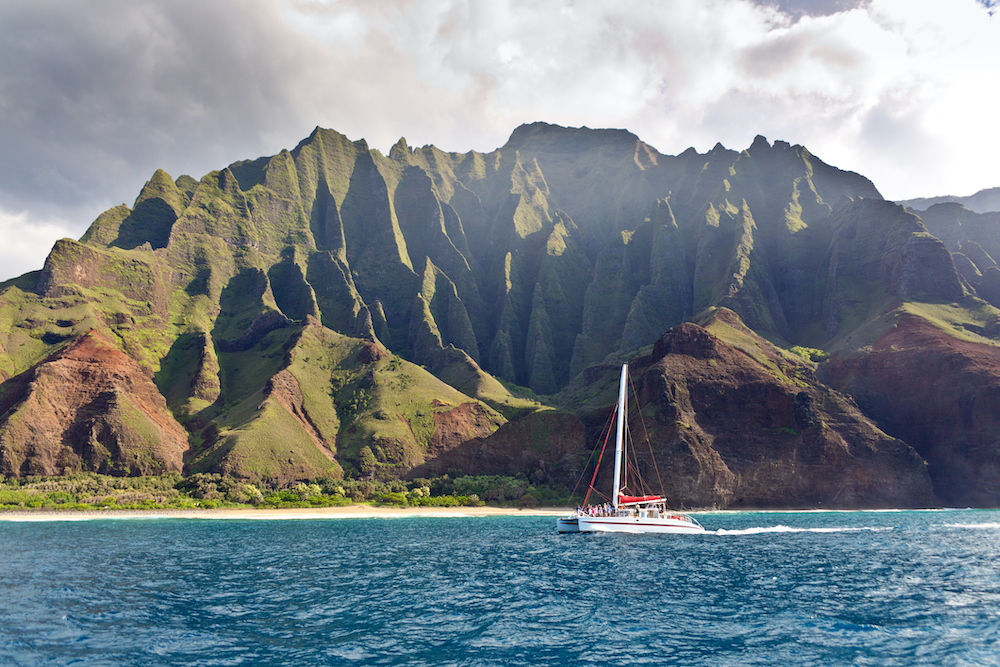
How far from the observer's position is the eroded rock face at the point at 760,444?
141625mm

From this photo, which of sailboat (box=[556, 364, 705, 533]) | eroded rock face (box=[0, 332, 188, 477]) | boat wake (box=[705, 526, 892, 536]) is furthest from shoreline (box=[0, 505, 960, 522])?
sailboat (box=[556, 364, 705, 533])

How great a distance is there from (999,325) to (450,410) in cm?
16858

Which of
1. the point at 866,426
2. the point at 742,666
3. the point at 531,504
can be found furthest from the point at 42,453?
the point at 866,426

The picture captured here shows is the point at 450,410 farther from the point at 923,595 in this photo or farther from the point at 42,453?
the point at 923,595

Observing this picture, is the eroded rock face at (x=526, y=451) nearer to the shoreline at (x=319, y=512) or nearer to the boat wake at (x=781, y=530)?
the shoreline at (x=319, y=512)

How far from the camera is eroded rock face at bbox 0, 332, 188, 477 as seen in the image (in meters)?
137

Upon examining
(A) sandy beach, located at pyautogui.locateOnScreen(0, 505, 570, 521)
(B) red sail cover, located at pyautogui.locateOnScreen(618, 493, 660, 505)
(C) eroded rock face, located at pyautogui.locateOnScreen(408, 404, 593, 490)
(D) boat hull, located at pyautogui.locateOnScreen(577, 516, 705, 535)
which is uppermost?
(C) eroded rock face, located at pyautogui.locateOnScreen(408, 404, 593, 490)

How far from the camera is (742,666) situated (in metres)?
27.1

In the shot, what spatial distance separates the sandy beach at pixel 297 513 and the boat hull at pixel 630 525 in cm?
4902

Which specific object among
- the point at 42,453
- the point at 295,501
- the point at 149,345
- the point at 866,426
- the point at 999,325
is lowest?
the point at 295,501

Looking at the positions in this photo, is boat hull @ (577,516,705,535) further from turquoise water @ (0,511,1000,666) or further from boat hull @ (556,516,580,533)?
turquoise water @ (0,511,1000,666)

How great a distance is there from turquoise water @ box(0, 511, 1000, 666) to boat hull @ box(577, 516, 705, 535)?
9.52m

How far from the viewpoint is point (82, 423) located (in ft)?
479

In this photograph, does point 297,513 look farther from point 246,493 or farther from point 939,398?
point 939,398
